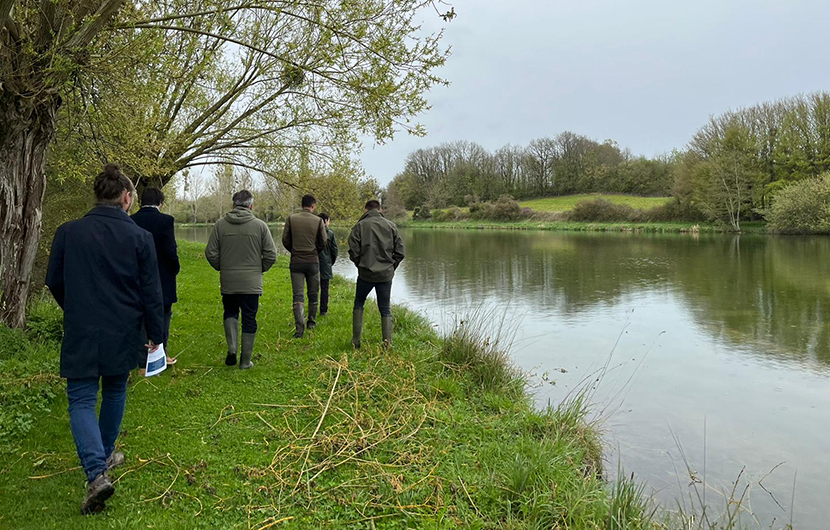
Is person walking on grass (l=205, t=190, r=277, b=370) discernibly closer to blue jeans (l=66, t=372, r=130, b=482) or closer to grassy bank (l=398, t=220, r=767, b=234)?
blue jeans (l=66, t=372, r=130, b=482)

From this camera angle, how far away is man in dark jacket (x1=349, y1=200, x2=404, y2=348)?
21.5 ft

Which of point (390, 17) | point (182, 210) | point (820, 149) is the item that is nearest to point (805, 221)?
point (820, 149)

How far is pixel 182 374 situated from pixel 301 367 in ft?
4.24

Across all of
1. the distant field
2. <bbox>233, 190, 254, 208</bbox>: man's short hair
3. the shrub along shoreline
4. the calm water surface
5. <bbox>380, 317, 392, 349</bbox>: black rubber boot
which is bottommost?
the calm water surface

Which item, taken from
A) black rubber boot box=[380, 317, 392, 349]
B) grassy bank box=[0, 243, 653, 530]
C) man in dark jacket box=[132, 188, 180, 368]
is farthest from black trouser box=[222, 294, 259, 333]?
black rubber boot box=[380, 317, 392, 349]

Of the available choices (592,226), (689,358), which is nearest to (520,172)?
(592,226)

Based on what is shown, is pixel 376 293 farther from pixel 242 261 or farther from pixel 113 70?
pixel 113 70

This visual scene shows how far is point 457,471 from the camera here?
3.83 metres

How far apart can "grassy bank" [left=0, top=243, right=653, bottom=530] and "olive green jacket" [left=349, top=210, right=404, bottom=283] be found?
1.04 metres

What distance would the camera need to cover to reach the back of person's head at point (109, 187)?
3289 millimetres

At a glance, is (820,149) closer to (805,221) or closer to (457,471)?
(805,221)

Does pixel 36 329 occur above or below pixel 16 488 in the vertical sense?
above

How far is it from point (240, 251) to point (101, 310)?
260cm

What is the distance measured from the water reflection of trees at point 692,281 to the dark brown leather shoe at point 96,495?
→ 396 inches
